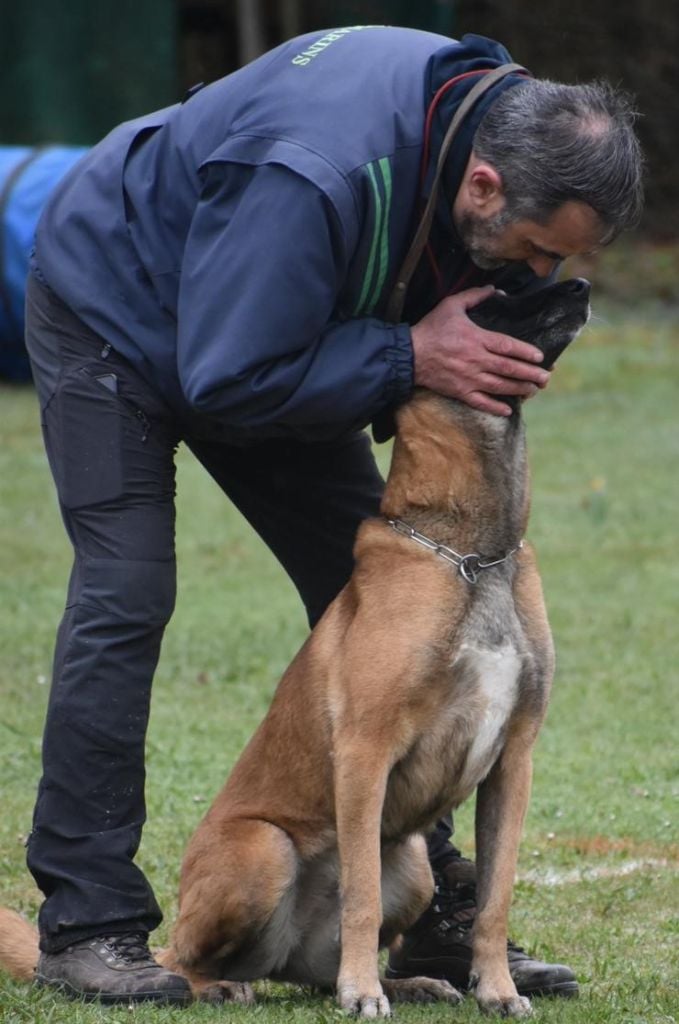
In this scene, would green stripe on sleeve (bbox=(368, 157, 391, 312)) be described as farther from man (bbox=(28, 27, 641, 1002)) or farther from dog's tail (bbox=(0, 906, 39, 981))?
dog's tail (bbox=(0, 906, 39, 981))

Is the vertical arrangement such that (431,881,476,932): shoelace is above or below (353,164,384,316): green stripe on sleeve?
below

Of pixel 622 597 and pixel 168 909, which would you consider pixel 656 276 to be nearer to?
pixel 622 597

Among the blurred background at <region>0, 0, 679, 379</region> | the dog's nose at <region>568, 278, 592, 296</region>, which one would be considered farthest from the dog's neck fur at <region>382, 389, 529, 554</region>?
the blurred background at <region>0, 0, 679, 379</region>

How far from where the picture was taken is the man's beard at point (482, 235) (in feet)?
11.2

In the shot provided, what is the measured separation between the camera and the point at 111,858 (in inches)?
143

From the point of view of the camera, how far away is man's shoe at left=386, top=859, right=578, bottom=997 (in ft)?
13.1

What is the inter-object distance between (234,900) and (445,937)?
663 mm

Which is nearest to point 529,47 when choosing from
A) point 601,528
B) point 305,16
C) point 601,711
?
point 305,16

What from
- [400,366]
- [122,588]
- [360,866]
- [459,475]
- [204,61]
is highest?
[400,366]

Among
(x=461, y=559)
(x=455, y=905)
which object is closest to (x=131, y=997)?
(x=455, y=905)

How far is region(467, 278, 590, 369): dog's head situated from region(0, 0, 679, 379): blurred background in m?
9.50

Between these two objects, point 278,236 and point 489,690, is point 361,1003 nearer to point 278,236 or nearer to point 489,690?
point 489,690

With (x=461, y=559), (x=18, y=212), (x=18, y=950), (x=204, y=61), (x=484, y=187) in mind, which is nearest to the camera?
(x=484, y=187)

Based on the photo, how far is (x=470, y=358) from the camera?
3465 millimetres
